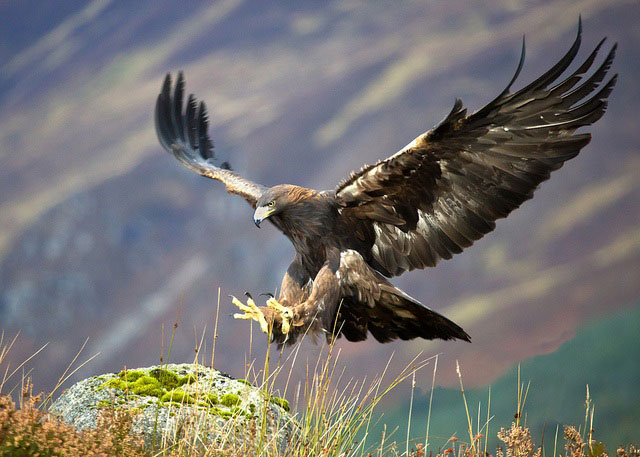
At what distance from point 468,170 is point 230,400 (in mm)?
2407

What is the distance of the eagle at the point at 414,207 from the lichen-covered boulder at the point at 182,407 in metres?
0.57

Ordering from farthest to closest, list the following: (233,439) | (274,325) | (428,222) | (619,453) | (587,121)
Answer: (428,222) < (274,325) < (587,121) < (619,453) < (233,439)

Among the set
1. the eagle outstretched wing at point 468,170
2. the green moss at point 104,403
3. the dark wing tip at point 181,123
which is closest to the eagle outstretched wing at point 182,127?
the dark wing tip at point 181,123

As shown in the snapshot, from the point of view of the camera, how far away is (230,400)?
16.8 ft

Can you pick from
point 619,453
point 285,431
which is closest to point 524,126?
point 619,453

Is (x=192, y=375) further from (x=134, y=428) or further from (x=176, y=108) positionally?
(x=176, y=108)

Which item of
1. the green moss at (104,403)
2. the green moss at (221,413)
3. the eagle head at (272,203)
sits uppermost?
the eagle head at (272,203)

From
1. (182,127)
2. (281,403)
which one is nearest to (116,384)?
(281,403)

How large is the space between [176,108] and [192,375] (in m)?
3.66

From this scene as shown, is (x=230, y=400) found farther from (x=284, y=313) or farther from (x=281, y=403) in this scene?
(x=284, y=313)

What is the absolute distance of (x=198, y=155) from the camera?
778 centimetres

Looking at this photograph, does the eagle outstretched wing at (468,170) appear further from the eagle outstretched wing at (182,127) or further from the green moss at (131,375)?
the eagle outstretched wing at (182,127)

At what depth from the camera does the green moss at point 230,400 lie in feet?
16.7

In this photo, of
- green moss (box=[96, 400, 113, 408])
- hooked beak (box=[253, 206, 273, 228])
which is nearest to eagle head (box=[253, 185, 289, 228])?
hooked beak (box=[253, 206, 273, 228])
